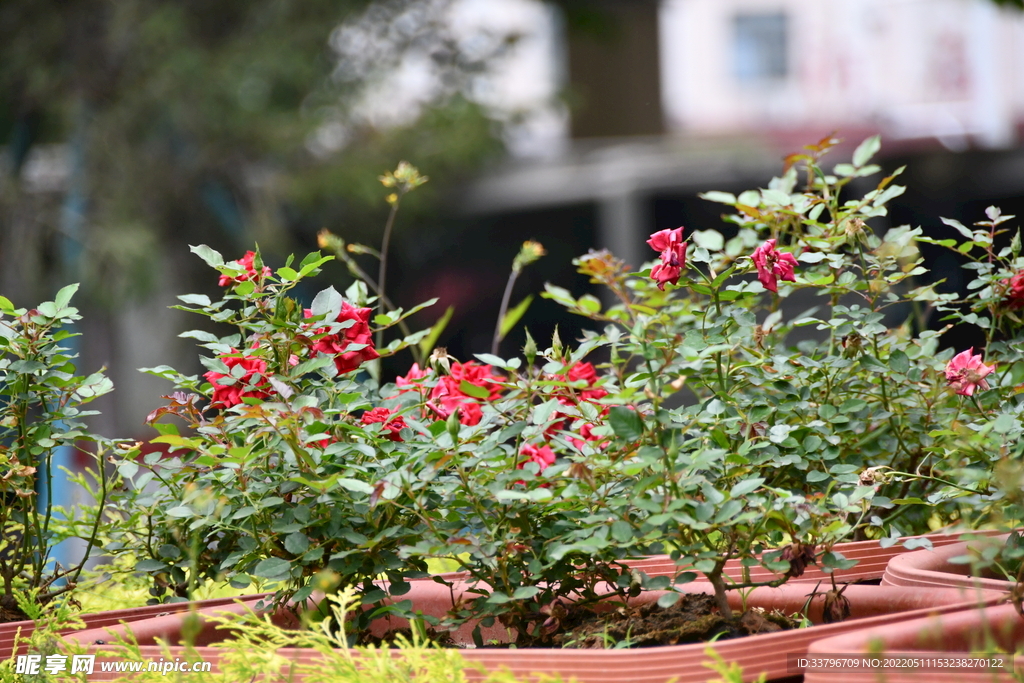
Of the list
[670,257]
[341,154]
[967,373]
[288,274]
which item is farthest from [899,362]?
[341,154]

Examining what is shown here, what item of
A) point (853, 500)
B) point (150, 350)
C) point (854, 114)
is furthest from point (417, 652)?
point (854, 114)

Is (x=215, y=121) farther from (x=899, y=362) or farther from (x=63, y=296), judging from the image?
(x=899, y=362)

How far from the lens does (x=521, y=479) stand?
0.88 metres

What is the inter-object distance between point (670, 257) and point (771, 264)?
4.1 inches

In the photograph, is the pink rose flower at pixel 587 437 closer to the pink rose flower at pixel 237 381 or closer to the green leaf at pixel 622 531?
the green leaf at pixel 622 531

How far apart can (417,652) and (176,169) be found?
22.2ft

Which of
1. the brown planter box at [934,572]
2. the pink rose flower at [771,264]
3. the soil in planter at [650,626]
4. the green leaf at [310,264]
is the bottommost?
the soil in planter at [650,626]

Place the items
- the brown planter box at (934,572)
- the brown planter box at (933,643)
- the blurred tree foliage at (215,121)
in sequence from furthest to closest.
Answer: the blurred tree foliage at (215,121) → the brown planter box at (934,572) → the brown planter box at (933,643)

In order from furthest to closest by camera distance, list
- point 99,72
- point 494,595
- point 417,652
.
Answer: point 99,72
point 494,595
point 417,652

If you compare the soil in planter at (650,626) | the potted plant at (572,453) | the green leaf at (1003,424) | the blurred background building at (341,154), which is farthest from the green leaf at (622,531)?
the blurred background building at (341,154)

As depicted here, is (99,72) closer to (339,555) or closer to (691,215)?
(691,215)

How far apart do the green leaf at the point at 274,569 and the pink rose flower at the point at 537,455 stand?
24 centimetres

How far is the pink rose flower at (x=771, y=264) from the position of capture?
920 mm

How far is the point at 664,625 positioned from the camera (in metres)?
0.87
